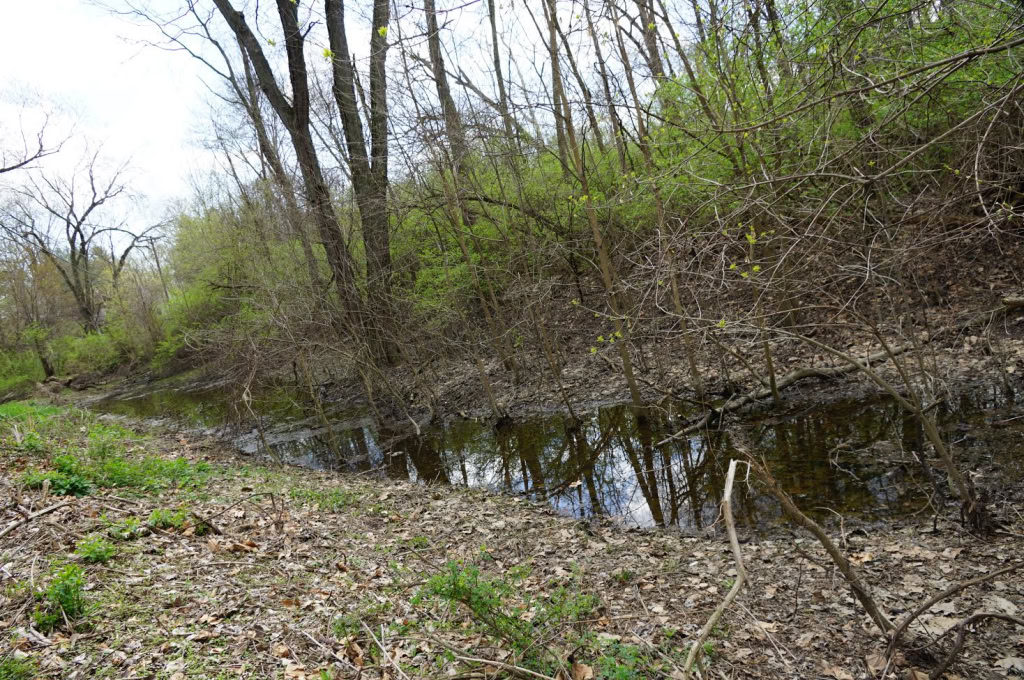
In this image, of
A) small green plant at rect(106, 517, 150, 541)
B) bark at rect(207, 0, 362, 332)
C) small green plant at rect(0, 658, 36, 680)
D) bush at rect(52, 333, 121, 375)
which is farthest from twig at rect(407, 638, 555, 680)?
bush at rect(52, 333, 121, 375)

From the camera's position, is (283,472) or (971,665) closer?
(971,665)

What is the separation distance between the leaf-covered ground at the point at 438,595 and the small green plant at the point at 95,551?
0.02 meters

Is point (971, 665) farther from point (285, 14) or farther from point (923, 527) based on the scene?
point (285, 14)

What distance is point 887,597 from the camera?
163 inches

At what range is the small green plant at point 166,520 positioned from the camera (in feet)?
18.8

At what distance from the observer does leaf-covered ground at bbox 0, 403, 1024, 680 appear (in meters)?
3.49

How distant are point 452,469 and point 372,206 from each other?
5348 millimetres

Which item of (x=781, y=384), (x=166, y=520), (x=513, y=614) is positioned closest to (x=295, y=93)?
(x=166, y=520)

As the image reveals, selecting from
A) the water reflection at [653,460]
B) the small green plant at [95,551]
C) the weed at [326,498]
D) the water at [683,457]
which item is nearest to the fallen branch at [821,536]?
the water at [683,457]

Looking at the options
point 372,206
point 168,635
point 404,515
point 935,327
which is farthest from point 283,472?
point 935,327

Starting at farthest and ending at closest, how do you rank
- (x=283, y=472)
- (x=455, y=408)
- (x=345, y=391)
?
1. (x=345, y=391)
2. (x=455, y=408)
3. (x=283, y=472)

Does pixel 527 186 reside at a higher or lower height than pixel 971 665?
higher

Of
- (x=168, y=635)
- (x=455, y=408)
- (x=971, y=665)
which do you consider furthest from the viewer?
(x=455, y=408)

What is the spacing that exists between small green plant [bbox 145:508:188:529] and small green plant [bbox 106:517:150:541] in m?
0.12
